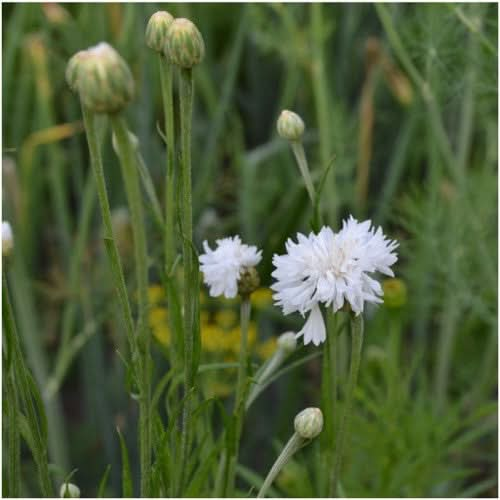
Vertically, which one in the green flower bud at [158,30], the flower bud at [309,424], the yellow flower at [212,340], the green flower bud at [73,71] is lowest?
the yellow flower at [212,340]

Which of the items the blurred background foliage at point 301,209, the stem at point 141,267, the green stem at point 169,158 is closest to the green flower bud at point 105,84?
the stem at point 141,267

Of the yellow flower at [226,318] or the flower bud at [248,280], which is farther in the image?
the yellow flower at [226,318]

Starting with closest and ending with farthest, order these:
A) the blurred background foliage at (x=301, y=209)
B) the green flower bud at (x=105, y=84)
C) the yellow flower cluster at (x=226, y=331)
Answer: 1. the green flower bud at (x=105, y=84)
2. the blurred background foliage at (x=301, y=209)
3. the yellow flower cluster at (x=226, y=331)

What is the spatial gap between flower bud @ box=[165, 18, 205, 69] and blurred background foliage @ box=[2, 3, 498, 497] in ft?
1.22

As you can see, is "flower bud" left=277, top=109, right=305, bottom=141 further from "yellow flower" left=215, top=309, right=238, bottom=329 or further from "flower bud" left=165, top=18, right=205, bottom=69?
"yellow flower" left=215, top=309, right=238, bottom=329

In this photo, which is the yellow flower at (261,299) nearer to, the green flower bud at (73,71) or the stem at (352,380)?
the stem at (352,380)

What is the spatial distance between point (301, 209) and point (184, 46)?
443 millimetres

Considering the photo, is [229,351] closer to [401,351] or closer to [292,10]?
[401,351]

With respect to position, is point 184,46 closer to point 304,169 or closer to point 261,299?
point 304,169

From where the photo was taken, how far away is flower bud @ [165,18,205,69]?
0.44 metres

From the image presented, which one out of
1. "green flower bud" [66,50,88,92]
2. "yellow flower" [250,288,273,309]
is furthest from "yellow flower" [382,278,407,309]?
"green flower bud" [66,50,88,92]

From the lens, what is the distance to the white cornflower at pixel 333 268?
47cm

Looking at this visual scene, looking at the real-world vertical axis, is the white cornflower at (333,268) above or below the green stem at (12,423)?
above

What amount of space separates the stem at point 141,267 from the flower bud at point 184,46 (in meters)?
0.05
